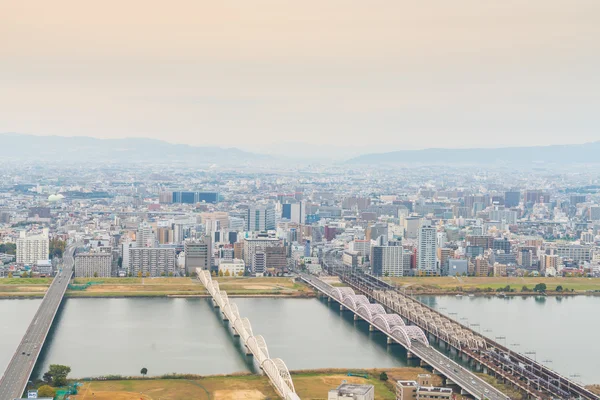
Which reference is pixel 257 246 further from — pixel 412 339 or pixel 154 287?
pixel 412 339

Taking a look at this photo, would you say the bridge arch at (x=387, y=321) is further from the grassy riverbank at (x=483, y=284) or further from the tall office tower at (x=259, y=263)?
the tall office tower at (x=259, y=263)

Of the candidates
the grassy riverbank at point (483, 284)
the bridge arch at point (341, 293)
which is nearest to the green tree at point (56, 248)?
the grassy riverbank at point (483, 284)

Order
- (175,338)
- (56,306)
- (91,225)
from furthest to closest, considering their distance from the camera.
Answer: (91,225) < (56,306) < (175,338)

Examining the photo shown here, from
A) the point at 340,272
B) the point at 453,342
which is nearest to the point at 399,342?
the point at 453,342

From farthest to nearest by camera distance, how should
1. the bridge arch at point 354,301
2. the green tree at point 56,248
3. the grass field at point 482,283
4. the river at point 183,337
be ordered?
the green tree at point 56,248 → the grass field at point 482,283 → the bridge arch at point 354,301 → the river at point 183,337

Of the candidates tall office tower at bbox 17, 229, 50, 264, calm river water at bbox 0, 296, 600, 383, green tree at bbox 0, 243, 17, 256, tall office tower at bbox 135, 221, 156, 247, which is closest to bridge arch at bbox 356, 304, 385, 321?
calm river water at bbox 0, 296, 600, 383

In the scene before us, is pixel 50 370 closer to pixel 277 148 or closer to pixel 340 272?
pixel 340 272
